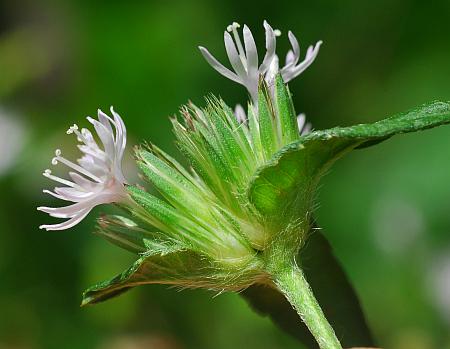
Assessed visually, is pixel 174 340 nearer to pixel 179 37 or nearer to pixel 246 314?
pixel 246 314

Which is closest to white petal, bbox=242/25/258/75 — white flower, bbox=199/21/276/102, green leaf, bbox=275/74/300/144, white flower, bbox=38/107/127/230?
white flower, bbox=199/21/276/102

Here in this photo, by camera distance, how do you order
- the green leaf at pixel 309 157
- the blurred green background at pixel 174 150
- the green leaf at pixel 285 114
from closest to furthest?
the green leaf at pixel 309 157, the green leaf at pixel 285 114, the blurred green background at pixel 174 150

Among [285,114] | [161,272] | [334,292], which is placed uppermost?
[285,114]

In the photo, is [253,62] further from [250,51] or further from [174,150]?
[174,150]

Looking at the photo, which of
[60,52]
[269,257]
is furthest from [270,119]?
[60,52]

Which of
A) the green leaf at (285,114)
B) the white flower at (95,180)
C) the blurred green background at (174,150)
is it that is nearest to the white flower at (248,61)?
the green leaf at (285,114)

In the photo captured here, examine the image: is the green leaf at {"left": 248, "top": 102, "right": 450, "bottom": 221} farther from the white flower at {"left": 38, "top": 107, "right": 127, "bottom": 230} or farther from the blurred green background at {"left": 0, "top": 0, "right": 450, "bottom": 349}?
the blurred green background at {"left": 0, "top": 0, "right": 450, "bottom": 349}

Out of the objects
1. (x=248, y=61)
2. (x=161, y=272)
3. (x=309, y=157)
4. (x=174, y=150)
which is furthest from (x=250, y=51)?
(x=174, y=150)

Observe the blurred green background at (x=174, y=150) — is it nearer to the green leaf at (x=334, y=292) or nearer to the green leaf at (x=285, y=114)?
the green leaf at (x=334, y=292)
